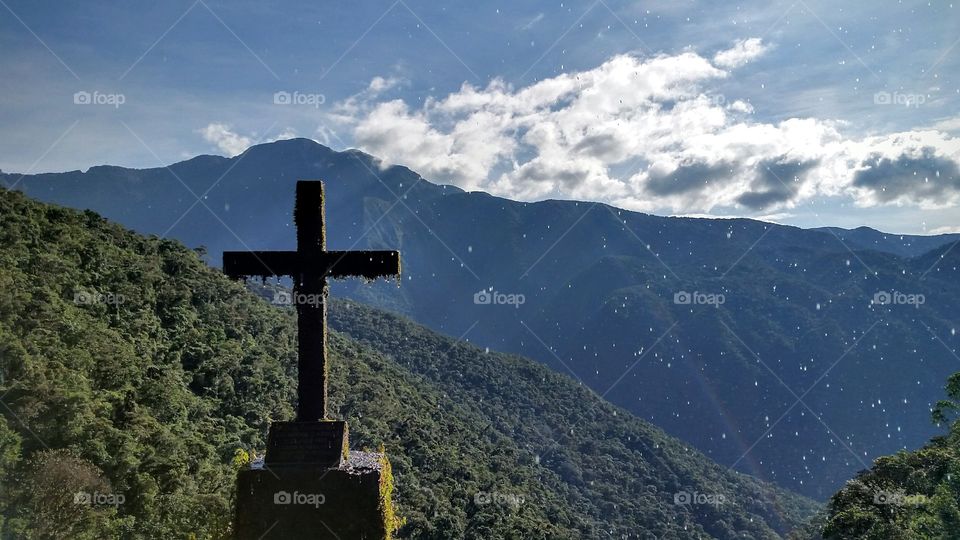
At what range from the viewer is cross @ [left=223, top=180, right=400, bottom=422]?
22.2ft

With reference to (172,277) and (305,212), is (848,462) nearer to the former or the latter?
(172,277)

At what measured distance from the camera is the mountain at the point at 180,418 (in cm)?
2259

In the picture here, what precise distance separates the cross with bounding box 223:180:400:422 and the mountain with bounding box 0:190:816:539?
1.58 metres

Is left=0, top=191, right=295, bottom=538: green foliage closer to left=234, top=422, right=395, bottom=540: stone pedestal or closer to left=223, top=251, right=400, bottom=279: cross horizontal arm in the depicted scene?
left=234, top=422, right=395, bottom=540: stone pedestal

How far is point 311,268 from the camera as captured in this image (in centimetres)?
695

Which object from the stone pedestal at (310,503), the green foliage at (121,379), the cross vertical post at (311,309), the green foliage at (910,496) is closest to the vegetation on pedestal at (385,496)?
the stone pedestal at (310,503)

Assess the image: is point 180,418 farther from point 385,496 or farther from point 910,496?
point 910,496

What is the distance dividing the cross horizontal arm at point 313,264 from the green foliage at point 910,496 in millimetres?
22948

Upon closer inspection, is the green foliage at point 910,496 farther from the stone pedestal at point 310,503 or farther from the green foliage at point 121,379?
the green foliage at point 121,379

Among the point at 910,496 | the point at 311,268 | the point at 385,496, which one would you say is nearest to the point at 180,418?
the point at 311,268

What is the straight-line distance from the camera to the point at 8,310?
27.1 m

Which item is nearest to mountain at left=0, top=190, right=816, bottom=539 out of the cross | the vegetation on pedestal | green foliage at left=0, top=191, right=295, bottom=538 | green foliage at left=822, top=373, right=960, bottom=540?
green foliage at left=0, top=191, right=295, bottom=538

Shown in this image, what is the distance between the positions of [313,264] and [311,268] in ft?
0.16

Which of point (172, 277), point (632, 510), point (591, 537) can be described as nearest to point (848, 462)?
point (632, 510)
